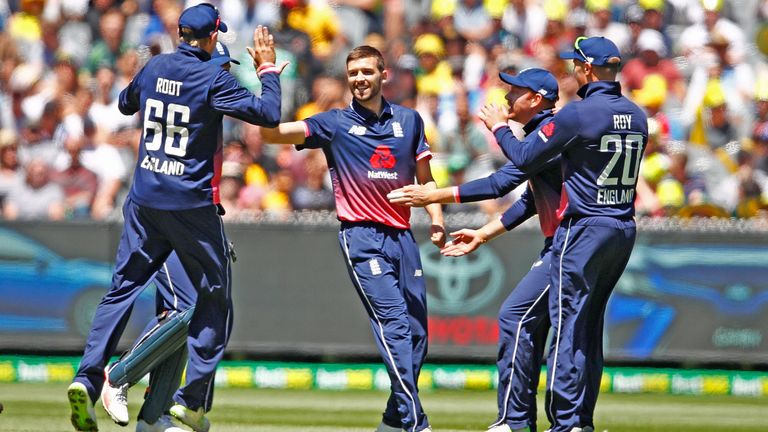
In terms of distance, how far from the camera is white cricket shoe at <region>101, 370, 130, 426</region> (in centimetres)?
829

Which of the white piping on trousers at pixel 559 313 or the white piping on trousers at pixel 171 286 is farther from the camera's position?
the white piping on trousers at pixel 171 286

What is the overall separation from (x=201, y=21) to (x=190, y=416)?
2.39 metres

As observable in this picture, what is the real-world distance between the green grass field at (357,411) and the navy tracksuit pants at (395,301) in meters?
1.37

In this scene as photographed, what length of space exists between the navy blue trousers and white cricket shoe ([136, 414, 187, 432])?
16.1 inches

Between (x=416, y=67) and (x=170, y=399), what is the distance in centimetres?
788

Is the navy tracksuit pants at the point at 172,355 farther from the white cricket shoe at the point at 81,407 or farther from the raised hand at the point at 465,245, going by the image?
the raised hand at the point at 465,245

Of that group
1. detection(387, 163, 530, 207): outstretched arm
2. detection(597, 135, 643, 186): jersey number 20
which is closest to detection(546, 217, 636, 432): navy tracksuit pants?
detection(597, 135, 643, 186): jersey number 20

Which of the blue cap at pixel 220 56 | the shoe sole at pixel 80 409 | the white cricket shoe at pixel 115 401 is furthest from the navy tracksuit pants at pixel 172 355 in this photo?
the blue cap at pixel 220 56

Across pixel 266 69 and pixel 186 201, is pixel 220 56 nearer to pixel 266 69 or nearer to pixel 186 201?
pixel 266 69

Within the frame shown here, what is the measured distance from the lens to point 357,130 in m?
8.73

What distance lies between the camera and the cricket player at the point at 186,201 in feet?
26.4

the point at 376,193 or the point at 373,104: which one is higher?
the point at 373,104

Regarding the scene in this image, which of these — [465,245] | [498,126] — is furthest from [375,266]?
[498,126]

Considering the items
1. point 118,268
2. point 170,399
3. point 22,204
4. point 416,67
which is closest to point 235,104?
point 118,268
